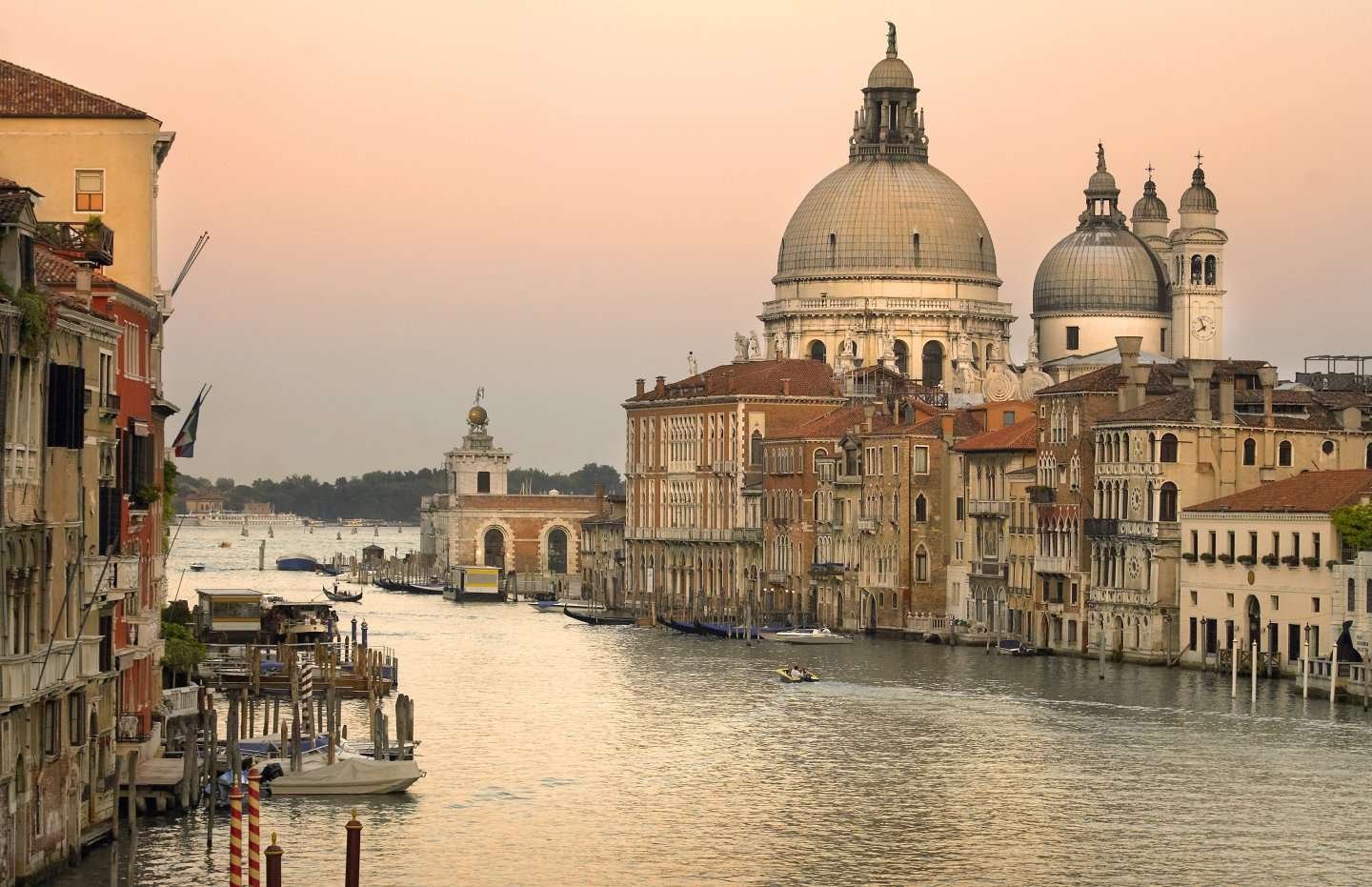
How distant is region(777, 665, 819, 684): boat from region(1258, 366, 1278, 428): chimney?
471 inches

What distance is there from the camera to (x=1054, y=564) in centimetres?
7588

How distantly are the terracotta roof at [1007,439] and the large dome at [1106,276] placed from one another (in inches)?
1236

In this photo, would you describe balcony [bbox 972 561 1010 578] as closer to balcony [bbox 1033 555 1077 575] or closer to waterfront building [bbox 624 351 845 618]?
balcony [bbox 1033 555 1077 575]

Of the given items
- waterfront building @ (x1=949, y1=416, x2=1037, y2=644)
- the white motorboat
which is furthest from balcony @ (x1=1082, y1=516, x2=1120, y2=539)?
the white motorboat

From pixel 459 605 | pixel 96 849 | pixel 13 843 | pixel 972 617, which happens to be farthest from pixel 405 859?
pixel 459 605

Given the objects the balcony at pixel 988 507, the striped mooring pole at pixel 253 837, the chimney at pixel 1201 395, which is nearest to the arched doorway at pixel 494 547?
the balcony at pixel 988 507

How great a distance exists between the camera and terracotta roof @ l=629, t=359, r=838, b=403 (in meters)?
106

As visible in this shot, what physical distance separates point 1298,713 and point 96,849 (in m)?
27.6

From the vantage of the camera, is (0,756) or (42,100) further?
(42,100)

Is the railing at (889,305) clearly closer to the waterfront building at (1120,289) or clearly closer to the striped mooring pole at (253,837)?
the waterfront building at (1120,289)

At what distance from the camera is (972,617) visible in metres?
81.9

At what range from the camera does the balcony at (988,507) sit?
80825mm

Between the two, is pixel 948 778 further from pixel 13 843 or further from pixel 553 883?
pixel 13 843

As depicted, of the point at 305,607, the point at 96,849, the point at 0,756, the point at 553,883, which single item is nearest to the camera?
the point at 0,756
